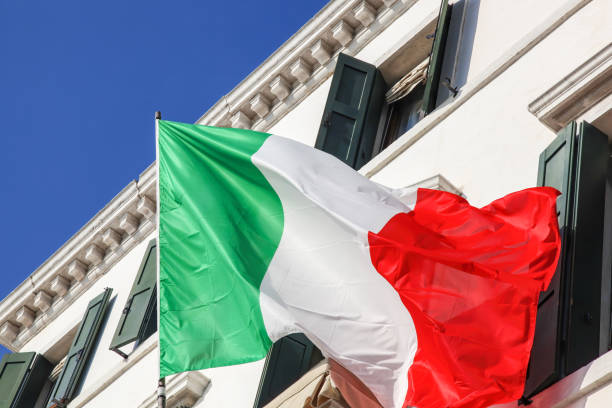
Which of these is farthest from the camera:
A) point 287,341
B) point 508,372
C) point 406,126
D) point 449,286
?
point 406,126

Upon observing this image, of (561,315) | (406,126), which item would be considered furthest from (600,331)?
(406,126)

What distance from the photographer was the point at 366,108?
10.5 meters

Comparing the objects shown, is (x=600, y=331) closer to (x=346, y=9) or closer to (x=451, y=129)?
(x=451, y=129)

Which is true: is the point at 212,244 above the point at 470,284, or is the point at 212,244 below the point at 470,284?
above

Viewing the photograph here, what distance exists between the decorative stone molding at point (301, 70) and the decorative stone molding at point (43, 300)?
448cm

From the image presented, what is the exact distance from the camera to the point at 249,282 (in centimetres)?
701

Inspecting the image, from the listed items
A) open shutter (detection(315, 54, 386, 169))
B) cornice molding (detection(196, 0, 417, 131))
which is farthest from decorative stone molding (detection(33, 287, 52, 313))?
open shutter (detection(315, 54, 386, 169))

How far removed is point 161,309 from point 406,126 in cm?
391

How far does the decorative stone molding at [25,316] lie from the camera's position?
46.8 feet

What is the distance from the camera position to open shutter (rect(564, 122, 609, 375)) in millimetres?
5965

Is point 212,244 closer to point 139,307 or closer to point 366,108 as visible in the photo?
point 366,108

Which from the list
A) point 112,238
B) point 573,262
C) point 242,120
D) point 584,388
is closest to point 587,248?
point 573,262

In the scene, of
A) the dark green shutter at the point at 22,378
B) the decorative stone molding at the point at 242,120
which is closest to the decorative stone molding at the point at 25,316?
the dark green shutter at the point at 22,378

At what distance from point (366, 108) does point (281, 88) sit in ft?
5.72
